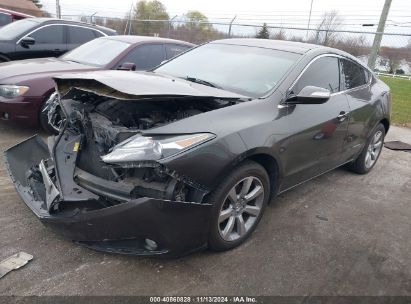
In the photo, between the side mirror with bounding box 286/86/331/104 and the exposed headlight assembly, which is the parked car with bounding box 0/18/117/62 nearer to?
the exposed headlight assembly

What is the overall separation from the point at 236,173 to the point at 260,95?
86 cm

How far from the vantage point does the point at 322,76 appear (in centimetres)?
405

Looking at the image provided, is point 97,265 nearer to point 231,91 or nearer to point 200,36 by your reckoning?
point 231,91

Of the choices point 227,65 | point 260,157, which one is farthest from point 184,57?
point 260,157

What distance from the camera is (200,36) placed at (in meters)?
16.3

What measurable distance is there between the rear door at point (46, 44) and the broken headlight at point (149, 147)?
19.1 ft

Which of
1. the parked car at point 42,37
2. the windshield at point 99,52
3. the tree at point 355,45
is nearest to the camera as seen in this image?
the windshield at point 99,52

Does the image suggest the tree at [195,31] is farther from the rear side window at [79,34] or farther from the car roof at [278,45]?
the car roof at [278,45]

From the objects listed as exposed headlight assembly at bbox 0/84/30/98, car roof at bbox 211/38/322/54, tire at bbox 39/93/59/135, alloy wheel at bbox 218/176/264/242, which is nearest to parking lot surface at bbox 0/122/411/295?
alloy wheel at bbox 218/176/264/242

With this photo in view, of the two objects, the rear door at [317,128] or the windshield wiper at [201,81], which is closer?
the rear door at [317,128]

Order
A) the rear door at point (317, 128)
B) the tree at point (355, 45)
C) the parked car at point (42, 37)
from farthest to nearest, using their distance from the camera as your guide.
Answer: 1. the tree at point (355, 45)
2. the parked car at point (42, 37)
3. the rear door at point (317, 128)

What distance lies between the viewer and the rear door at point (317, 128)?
353cm

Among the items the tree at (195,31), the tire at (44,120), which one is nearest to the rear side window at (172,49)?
the tire at (44,120)

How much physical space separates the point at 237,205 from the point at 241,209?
0.25ft
